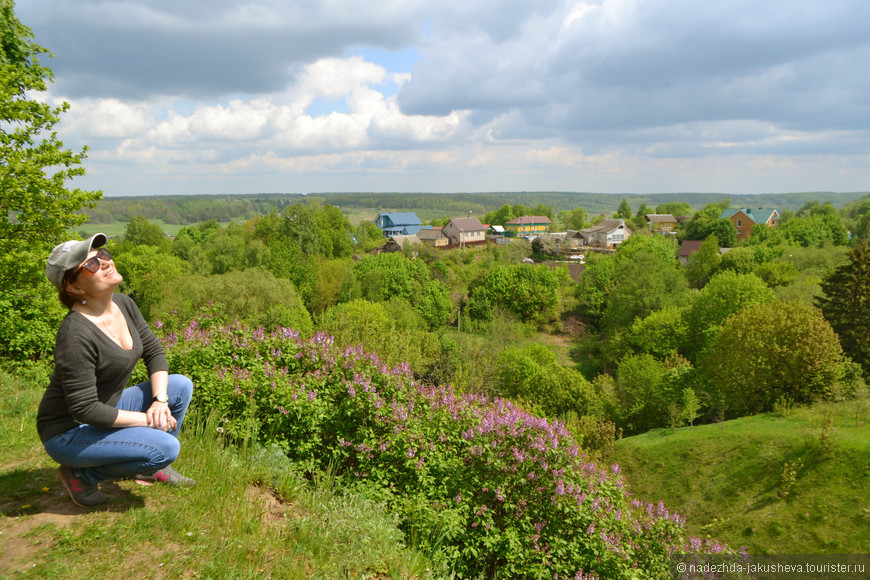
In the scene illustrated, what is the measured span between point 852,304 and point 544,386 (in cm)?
1920

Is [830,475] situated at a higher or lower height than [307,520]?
lower

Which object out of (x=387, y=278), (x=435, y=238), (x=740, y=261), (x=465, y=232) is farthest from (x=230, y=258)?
(x=465, y=232)

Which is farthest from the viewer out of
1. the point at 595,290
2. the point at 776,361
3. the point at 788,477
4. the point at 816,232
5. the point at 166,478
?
the point at 816,232

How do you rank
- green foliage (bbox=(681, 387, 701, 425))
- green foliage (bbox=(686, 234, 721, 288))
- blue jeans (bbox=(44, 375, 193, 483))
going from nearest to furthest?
blue jeans (bbox=(44, 375, 193, 483)), green foliage (bbox=(681, 387, 701, 425)), green foliage (bbox=(686, 234, 721, 288))

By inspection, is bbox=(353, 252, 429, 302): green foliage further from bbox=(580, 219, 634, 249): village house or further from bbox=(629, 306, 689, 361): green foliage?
bbox=(580, 219, 634, 249): village house

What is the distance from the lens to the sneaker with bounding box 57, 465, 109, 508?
364cm

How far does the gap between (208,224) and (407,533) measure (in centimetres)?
9821

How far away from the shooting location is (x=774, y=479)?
57.9 ft

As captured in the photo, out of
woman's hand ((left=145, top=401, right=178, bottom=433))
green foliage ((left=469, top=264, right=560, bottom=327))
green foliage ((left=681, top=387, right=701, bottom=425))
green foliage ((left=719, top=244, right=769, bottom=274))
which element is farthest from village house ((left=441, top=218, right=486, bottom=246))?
woman's hand ((left=145, top=401, right=178, bottom=433))

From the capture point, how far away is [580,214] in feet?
463

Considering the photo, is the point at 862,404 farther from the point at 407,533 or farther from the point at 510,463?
the point at 407,533

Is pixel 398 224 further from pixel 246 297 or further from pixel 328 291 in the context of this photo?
pixel 246 297

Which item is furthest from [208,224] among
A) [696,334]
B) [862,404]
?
[862,404]

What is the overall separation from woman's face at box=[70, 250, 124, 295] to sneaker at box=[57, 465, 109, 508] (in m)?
1.36
